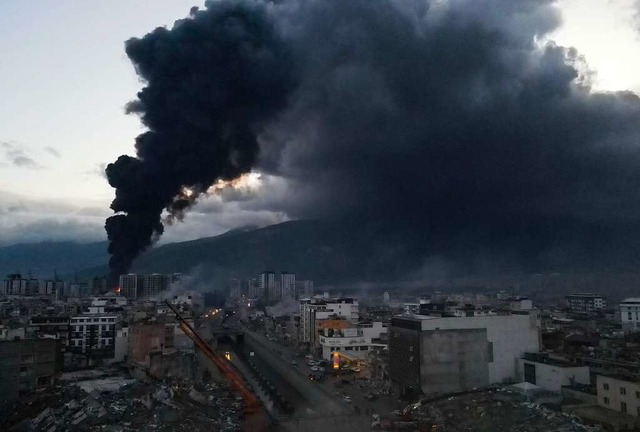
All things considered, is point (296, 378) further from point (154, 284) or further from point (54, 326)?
point (154, 284)

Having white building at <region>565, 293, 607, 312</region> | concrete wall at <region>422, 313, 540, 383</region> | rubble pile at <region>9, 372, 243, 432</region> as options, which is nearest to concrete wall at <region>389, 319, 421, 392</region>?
concrete wall at <region>422, 313, 540, 383</region>

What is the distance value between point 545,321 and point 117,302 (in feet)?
210

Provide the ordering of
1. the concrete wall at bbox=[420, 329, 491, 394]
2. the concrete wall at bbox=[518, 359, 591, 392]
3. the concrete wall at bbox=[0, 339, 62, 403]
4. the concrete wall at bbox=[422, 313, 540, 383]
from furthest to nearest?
the concrete wall at bbox=[422, 313, 540, 383], the concrete wall at bbox=[420, 329, 491, 394], the concrete wall at bbox=[518, 359, 591, 392], the concrete wall at bbox=[0, 339, 62, 403]

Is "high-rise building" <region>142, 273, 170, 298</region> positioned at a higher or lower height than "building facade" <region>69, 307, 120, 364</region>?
higher

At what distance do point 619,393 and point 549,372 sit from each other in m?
9.23

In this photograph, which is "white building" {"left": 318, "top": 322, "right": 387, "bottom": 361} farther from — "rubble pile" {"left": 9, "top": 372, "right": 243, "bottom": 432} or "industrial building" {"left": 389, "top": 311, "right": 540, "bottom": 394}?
"rubble pile" {"left": 9, "top": 372, "right": 243, "bottom": 432}

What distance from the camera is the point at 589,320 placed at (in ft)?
283

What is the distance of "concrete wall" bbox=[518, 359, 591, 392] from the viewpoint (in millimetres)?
39625

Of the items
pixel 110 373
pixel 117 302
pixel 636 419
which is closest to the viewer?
pixel 636 419

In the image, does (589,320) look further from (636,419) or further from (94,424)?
(94,424)

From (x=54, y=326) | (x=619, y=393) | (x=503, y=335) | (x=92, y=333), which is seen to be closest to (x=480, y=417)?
(x=619, y=393)

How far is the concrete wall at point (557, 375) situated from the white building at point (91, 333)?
44.6m

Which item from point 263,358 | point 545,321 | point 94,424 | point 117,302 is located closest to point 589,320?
point 545,321

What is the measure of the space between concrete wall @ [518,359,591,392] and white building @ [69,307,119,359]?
4459 cm
